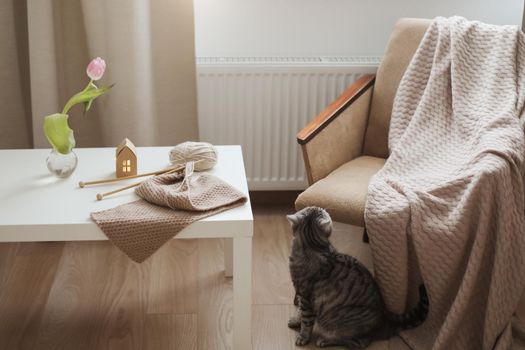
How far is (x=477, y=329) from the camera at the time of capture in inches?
81.2

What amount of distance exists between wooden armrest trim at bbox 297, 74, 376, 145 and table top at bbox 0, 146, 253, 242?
22cm

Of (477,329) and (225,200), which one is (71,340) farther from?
(477,329)

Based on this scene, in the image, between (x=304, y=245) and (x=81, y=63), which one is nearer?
(x=304, y=245)

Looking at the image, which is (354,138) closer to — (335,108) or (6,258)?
(335,108)

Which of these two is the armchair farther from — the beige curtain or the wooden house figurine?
the beige curtain

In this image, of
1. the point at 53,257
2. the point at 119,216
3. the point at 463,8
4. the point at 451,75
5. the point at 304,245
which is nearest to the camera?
the point at 119,216

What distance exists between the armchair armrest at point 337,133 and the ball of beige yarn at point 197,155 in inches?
10.7

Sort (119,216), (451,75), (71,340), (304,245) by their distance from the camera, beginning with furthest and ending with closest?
(451,75)
(71,340)
(304,245)
(119,216)

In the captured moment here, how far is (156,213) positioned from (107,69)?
3.03 feet

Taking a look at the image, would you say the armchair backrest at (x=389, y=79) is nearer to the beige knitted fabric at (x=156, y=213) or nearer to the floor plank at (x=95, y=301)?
the beige knitted fabric at (x=156, y=213)

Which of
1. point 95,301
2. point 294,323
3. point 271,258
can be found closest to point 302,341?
point 294,323

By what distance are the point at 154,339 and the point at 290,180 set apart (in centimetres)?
101

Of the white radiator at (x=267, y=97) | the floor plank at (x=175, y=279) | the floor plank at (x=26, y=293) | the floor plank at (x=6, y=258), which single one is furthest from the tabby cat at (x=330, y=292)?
the floor plank at (x=6, y=258)

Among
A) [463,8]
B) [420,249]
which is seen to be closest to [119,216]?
[420,249]
